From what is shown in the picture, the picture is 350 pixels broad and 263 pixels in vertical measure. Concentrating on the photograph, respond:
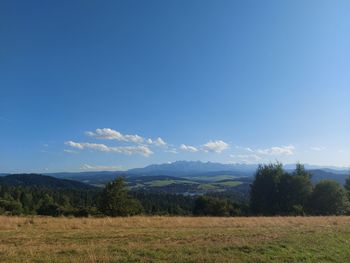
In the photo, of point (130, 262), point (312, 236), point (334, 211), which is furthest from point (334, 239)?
point (334, 211)

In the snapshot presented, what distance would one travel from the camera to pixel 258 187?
6512cm

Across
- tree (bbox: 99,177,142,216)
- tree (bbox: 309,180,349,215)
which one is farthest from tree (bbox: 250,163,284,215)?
tree (bbox: 99,177,142,216)

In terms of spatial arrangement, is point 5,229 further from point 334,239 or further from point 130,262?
point 334,239

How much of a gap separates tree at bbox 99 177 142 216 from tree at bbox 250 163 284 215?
24579 millimetres

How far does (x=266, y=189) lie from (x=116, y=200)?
28.3 meters

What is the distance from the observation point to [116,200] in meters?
49.2

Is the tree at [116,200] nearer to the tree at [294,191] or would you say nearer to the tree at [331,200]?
the tree at [294,191]

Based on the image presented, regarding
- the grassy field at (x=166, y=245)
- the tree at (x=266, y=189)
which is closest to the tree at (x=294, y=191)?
the tree at (x=266, y=189)

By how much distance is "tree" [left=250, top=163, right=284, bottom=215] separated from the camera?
6372 centimetres

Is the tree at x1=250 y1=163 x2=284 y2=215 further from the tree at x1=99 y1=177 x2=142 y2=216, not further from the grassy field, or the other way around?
the grassy field

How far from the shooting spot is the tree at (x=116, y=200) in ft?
158

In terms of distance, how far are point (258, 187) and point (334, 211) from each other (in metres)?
12.8

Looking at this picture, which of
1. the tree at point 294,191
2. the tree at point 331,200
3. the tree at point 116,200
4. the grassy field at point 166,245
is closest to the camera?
the grassy field at point 166,245

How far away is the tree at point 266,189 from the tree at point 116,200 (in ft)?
80.6
